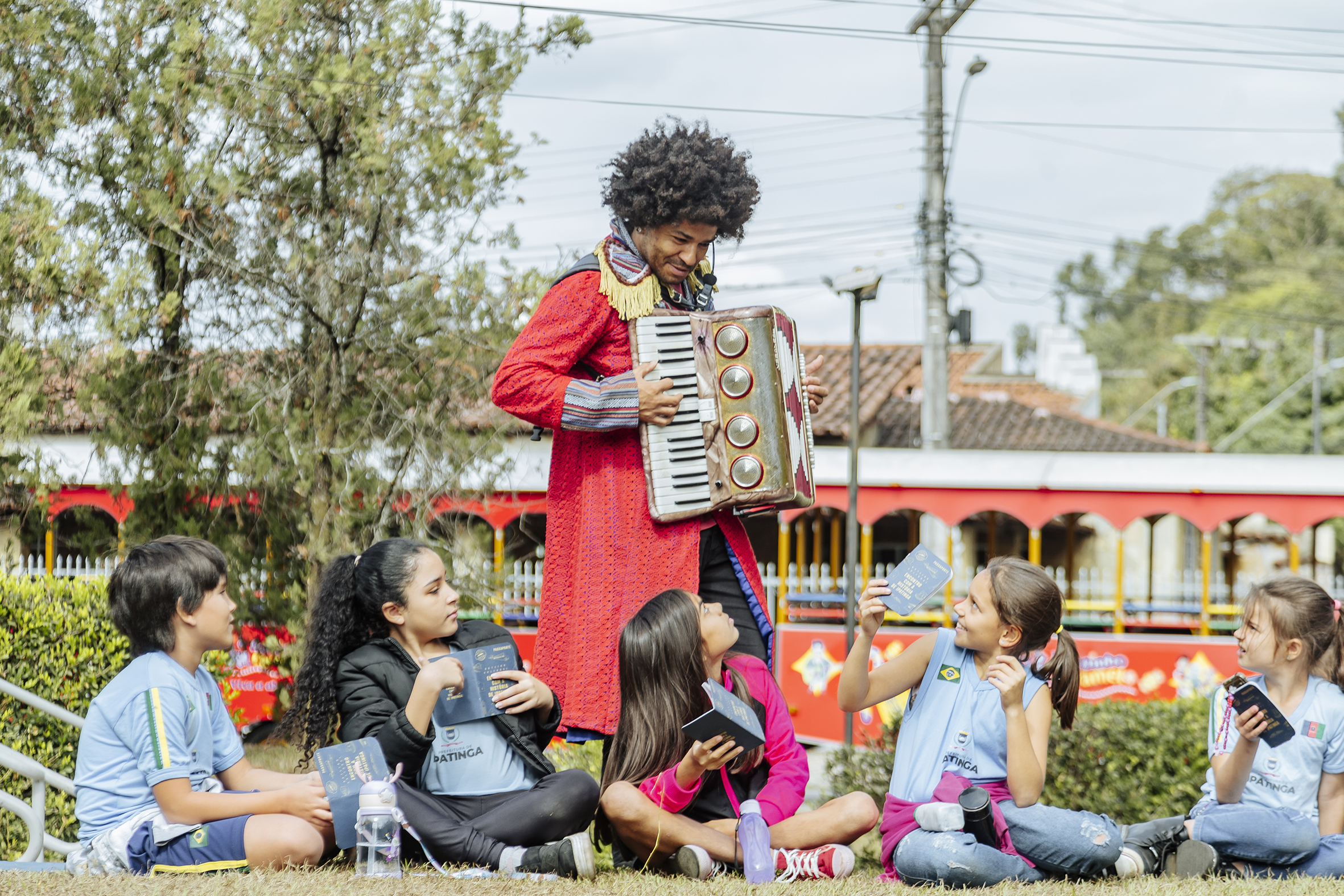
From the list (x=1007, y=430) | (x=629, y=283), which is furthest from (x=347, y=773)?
(x=1007, y=430)

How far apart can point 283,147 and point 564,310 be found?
4.34m

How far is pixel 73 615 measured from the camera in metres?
5.21

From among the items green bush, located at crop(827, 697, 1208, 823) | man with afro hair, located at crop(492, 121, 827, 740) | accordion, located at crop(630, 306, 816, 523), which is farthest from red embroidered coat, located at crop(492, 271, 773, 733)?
green bush, located at crop(827, 697, 1208, 823)

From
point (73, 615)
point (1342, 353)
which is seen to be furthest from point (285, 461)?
point (1342, 353)

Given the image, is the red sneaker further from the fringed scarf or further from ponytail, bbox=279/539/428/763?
the fringed scarf

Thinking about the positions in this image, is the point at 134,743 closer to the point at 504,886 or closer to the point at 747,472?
the point at 504,886

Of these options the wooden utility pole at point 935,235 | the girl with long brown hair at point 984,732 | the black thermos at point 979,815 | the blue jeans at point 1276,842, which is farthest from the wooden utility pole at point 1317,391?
the black thermos at point 979,815

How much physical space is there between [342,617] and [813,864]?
1.65 metres

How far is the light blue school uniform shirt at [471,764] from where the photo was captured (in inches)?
151

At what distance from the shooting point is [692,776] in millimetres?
3559

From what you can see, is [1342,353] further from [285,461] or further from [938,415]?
[285,461]

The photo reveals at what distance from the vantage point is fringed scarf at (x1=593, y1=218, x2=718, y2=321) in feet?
12.8

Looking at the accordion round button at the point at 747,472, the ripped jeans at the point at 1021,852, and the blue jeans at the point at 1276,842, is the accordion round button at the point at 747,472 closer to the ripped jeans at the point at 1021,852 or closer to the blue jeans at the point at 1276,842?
the ripped jeans at the point at 1021,852

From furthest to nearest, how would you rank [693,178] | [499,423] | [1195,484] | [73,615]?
[1195,484]
[499,423]
[73,615]
[693,178]
